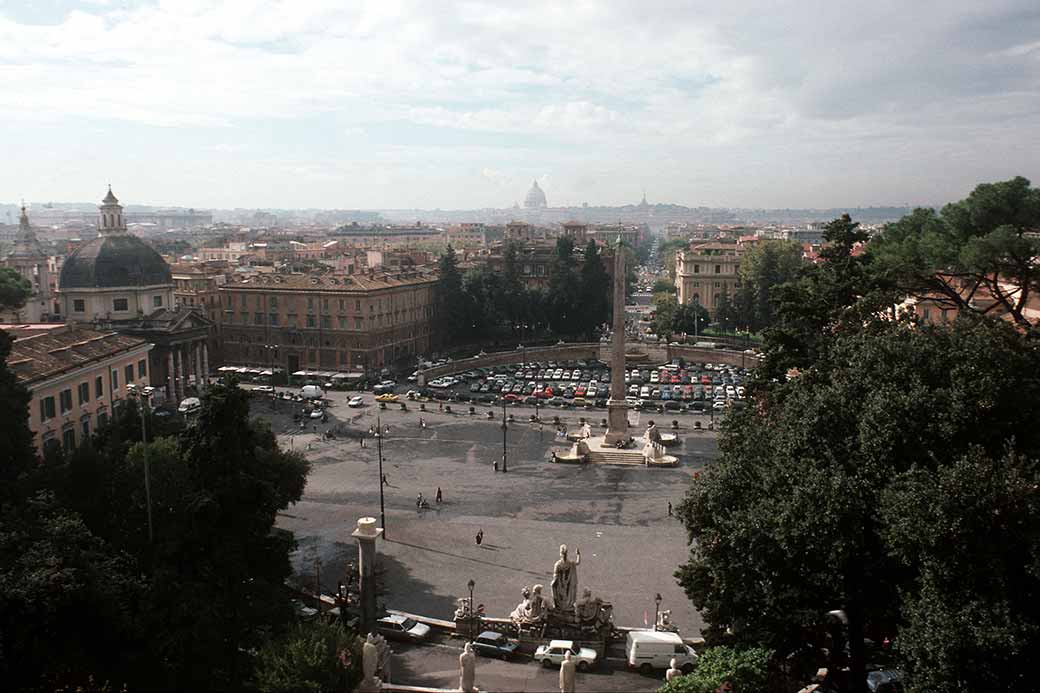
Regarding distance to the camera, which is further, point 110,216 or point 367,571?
point 110,216

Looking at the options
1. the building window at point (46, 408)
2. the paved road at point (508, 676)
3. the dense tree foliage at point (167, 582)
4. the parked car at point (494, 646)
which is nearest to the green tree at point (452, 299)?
the building window at point (46, 408)

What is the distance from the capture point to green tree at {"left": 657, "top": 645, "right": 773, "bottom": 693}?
50.1 ft

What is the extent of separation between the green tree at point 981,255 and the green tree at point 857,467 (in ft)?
17.1

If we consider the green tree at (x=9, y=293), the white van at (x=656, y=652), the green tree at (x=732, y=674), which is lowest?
the white van at (x=656, y=652)

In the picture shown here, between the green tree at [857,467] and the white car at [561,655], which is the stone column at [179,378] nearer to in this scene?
the white car at [561,655]

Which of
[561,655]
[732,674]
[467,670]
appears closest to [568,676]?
[467,670]

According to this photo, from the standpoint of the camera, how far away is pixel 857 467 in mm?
15312

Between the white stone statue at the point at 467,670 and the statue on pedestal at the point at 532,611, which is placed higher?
the white stone statue at the point at 467,670

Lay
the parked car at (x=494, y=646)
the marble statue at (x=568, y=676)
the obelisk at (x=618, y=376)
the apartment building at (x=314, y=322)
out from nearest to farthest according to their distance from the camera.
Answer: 1. the marble statue at (x=568, y=676)
2. the parked car at (x=494, y=646)
3. the obelisk at (x=618, y=376)
4. the apartment building at (x=314, y=322)

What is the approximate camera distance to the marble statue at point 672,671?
17906 millimetres

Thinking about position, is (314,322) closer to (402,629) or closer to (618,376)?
(618,376)

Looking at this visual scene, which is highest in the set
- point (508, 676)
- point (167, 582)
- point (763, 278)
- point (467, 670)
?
point (763, 278)

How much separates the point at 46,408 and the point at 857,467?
91.4ft

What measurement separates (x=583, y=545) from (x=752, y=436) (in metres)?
12.9
